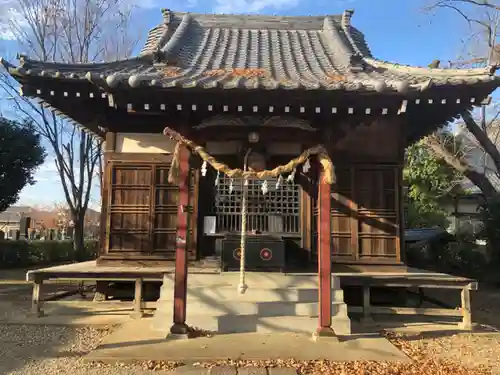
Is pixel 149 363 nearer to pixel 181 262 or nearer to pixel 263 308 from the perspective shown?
pixel 181 262

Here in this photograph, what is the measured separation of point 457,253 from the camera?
1602 centimetres

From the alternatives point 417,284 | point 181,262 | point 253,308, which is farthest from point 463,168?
point 181,262

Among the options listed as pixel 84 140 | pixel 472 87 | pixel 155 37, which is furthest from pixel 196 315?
pixel 84 140

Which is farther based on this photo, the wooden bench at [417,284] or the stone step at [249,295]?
the wooden bench at [417,284]

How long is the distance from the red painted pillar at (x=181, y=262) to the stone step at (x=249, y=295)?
45 cm

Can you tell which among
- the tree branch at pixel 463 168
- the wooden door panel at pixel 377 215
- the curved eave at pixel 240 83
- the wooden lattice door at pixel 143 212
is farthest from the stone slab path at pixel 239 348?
the tree branch at pixel 463 168

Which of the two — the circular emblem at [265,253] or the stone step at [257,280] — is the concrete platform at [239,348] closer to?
the stone step at [257,280]

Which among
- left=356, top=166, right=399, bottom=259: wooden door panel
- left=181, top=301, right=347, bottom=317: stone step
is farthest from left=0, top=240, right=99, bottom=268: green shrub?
left=356, top=166, right=399, bottom=259: wooden door panel

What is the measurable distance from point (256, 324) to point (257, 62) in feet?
17.8

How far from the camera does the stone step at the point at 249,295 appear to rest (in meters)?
6.59

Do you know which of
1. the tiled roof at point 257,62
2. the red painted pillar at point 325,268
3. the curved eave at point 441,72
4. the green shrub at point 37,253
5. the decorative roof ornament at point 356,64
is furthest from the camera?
the green shrub at point 37,253

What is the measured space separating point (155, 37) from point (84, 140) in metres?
9.35

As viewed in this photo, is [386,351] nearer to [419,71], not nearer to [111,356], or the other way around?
[111,356]

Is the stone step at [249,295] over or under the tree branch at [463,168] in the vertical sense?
under
